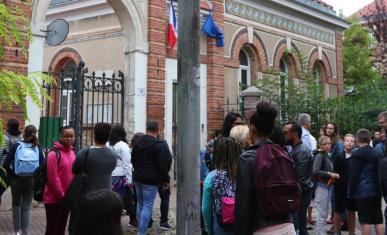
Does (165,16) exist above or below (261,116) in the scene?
above

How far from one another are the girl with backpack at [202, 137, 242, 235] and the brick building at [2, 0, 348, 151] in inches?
284

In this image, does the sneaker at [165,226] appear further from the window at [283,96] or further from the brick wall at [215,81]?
the window at [283,96]

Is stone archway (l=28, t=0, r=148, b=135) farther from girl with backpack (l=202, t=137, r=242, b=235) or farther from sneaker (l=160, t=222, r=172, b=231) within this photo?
girl with backpack (l=202, t=137, r=242, b=235)

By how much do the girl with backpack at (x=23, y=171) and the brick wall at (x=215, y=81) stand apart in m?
8.16

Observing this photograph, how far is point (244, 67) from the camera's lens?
17344 millimetres

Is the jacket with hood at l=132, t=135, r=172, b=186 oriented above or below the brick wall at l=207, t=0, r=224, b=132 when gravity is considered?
below

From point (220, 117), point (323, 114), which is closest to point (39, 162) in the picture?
point (220, 117)

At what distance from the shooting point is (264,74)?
1738cm

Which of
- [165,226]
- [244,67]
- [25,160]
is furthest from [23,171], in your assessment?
[244,67]

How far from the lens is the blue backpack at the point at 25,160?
696 centimetres

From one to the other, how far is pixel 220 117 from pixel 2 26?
1215cm

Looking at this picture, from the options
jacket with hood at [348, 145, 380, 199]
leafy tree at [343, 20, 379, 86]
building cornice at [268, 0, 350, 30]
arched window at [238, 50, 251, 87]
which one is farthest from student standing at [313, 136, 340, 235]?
leafy tree at [343, 20, 379, 86]

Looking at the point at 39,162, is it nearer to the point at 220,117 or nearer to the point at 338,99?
the point at 220,117

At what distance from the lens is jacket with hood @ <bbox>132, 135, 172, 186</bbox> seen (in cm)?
708
